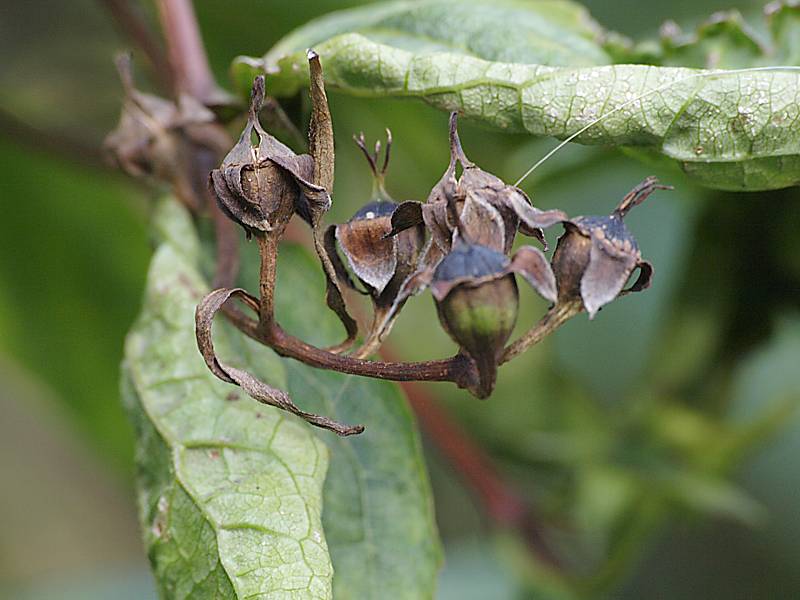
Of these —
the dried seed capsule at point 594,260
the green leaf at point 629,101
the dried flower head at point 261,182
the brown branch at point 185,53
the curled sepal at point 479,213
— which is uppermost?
the brown branch at point 185,53

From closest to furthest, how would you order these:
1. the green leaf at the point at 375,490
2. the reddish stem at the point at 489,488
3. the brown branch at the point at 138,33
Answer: the green leaf at the point at 375,490, the brown branch at the point at 138,33, the reddish stem at the point at 489,488

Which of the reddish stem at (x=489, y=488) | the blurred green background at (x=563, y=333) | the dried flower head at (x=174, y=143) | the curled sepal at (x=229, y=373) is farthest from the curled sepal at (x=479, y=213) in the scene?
the reddish stem at (x=489, y=488)

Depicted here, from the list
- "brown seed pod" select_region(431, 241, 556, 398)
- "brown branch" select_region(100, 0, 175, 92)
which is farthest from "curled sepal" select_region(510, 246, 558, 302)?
"brown branch" select_region(100, 0, 175, 92)

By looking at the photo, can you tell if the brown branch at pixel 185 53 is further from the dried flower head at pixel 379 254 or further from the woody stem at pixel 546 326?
the woody stem at pixel 546 326

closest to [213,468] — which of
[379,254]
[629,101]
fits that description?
[379,254]

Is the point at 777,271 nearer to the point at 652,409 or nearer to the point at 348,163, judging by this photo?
the point at 652,409

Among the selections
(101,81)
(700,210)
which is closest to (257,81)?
(700,210)

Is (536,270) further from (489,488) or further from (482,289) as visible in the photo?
(489,488)
